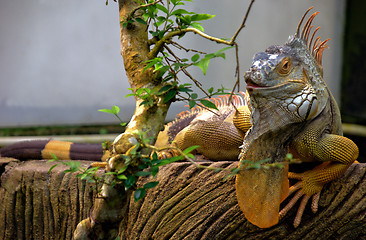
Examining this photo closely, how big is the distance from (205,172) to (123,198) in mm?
488

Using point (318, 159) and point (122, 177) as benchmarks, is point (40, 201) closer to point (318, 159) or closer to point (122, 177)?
point (122, 177)

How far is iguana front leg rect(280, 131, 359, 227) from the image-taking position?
5.06 feet

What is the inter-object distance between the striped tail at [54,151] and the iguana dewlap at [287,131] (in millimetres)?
1626

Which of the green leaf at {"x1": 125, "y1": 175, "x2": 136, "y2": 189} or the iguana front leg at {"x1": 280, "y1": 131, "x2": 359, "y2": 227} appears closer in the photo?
the green leaf at {"x1": 125, "y1": 175, "x2": 136, "y2": 189}

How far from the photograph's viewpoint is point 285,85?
148 centimetres

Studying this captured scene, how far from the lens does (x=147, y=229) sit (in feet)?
6.13

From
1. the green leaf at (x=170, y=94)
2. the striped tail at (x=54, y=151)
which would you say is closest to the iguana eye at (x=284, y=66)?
the green leaf at (x=170, y=94)

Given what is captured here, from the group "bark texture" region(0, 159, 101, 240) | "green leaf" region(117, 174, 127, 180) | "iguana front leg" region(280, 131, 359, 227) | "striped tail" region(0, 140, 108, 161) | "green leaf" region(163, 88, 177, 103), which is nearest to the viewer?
"green leaf" region(117, 174, 127, 180)

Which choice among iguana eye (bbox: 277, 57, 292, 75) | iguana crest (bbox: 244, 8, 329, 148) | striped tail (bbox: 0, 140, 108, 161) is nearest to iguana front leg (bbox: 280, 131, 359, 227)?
iguana crest (bbox: 244, 8, 329, 148)

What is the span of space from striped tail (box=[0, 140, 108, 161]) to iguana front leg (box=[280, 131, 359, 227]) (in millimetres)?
1702

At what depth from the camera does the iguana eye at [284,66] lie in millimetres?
1492

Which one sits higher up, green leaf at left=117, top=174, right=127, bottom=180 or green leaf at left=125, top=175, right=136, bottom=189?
green leaf at left=117, top=174, right=127, bottom=180

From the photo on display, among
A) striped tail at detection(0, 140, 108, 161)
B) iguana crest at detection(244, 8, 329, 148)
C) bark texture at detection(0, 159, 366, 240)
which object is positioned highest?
iguana crest at detection(244, 8, 329, 148)

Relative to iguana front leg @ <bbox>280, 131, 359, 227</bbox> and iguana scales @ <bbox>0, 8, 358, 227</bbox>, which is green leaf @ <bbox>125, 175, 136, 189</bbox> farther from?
iguana front leg @ <bbox>280, 131, 359, 227</bbox>
